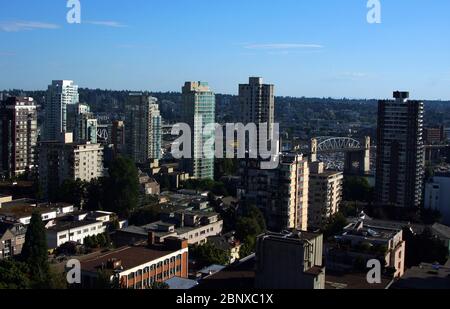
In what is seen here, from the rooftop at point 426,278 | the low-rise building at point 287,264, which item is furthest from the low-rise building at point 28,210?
the rooftop at point 426,278

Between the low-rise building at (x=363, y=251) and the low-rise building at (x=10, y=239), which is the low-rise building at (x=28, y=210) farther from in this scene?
the low-rise building at (x=363, y=251)

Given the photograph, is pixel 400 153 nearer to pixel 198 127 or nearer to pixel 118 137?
pixel 198 127

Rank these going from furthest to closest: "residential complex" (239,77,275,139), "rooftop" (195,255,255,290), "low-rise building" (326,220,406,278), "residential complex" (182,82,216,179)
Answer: "residential complex" (239,77,275,139), "residential complex" (182,82,216,179), "low-rise building" (326,220,406,278), "rooftop" (195,255,255,290)

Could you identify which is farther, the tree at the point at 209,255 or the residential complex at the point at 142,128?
the residential complex at the point at 142,128

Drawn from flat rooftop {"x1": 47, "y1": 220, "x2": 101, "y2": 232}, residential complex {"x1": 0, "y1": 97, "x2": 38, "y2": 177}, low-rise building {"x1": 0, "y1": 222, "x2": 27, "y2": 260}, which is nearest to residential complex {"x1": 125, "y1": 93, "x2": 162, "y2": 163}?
residential complex {"x1": 0, "y1": 97, "x2": 38, "y2": 177}

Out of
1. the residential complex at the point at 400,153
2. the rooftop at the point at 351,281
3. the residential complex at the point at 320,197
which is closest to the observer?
the rooftop at the point at 351,281

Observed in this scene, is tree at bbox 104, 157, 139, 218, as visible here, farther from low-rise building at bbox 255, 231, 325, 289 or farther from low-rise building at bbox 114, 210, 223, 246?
low-rise building at bbox 255, 231, 325, 289

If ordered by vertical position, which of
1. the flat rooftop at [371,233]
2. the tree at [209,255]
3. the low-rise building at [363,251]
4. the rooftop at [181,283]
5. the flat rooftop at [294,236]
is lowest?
the tree at [209,255]
